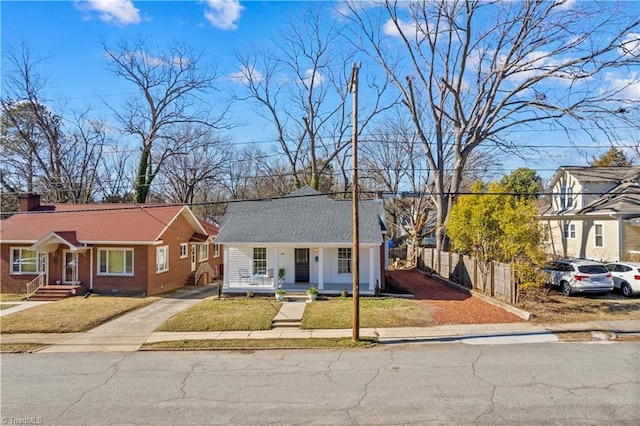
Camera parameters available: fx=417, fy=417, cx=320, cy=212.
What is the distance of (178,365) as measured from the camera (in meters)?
11.7

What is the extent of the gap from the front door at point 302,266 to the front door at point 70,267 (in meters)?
12.8

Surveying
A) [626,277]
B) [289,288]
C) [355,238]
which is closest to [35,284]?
[289,288]

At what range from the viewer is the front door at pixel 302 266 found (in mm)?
23484

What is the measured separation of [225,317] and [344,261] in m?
7.97

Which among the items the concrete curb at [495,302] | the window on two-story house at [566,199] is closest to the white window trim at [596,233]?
the window on two-story house at [566,199]

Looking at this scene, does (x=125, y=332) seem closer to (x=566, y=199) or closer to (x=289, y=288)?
(x=289, y=288)

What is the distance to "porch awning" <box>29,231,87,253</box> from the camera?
75.1 feet

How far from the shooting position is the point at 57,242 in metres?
23.3

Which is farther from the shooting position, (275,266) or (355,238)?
(275,266)

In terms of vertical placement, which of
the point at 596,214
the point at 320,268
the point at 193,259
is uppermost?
the point at 596,214

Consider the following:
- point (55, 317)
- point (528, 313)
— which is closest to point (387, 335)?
point (528, 313)

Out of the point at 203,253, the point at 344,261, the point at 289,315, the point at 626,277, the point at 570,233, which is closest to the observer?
the point at 289,315

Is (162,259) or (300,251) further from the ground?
(300,251)

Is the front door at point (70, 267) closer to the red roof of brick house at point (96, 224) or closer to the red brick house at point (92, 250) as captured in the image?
the red brick house at point (92, 250)
